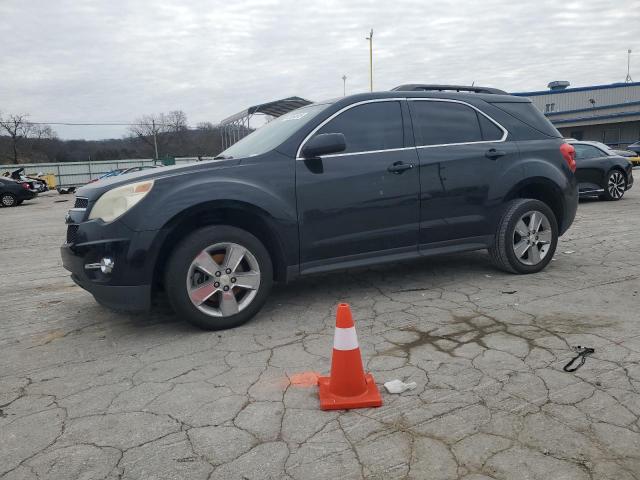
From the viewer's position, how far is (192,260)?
12.1 ft

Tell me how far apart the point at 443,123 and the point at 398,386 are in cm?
279

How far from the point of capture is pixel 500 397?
8.93ft

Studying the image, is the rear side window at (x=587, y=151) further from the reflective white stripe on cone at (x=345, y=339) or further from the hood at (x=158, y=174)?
the reflective white stripe on cone at (x=345, y=339)

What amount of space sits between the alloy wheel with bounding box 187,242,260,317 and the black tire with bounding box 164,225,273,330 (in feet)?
0.09

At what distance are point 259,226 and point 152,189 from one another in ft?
2.76

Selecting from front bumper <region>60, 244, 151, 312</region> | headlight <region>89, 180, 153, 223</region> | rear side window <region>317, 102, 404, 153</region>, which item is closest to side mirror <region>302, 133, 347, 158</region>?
rear side window <region>317, 102, 404, 153</region>

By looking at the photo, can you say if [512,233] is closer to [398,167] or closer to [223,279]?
[398,167]

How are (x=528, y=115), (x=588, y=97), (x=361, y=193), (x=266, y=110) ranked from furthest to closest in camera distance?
(x=588, y=97), (x=266, y=110), (x=528, y=115), (x=361, y=193)

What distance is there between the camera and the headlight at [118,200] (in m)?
3.65

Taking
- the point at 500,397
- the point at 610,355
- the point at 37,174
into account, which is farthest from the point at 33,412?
the point at 37,174

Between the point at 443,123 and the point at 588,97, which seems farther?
the point at 588,97

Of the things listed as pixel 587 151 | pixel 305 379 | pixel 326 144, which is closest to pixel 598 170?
pixel 587 151

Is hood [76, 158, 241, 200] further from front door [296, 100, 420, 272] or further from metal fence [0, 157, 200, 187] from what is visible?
metal fence [0, 157, 200, 187]

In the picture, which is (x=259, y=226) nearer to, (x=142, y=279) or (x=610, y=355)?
(x=142, y=279)
